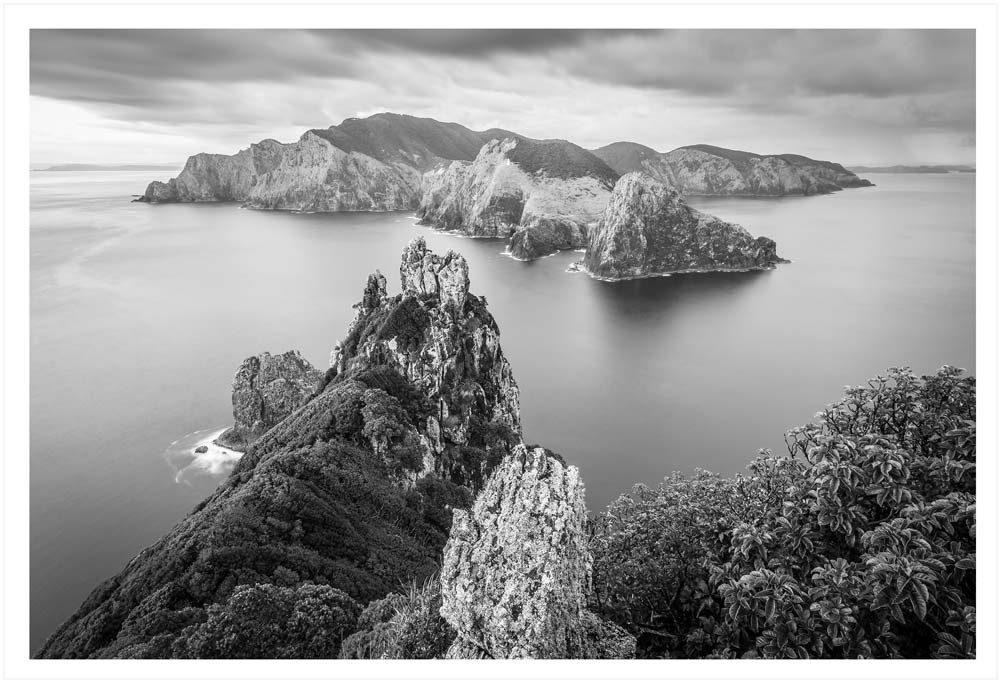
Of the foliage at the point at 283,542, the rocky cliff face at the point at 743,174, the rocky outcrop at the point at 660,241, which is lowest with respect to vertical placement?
the foliage at the point at 283,542

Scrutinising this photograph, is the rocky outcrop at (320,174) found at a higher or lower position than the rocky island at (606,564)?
higher

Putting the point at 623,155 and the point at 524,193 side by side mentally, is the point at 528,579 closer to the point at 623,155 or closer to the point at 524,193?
the point at 524,193

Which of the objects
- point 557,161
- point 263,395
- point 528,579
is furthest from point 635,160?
point 528,579

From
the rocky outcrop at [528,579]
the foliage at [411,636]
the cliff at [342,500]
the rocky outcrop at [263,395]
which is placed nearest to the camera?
the rocky outcrop at [528,579]

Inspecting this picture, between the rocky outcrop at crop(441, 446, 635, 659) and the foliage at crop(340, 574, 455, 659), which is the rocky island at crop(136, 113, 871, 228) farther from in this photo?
the rocky outcrop at crop(441, 446, 635, 659)

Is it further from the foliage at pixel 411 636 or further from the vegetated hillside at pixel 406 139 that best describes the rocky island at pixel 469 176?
the foliage at pixel 411 636

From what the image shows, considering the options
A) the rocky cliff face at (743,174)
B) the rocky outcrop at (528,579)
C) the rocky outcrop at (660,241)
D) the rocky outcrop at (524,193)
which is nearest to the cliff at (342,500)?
the rocky outcrop at (528,579)

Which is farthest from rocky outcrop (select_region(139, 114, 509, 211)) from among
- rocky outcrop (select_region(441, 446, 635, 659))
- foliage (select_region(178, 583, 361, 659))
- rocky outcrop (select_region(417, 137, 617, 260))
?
rocky outcrop (select_region(441, 446, 635, 659))

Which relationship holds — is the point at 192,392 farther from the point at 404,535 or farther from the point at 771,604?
the point at 771,604
